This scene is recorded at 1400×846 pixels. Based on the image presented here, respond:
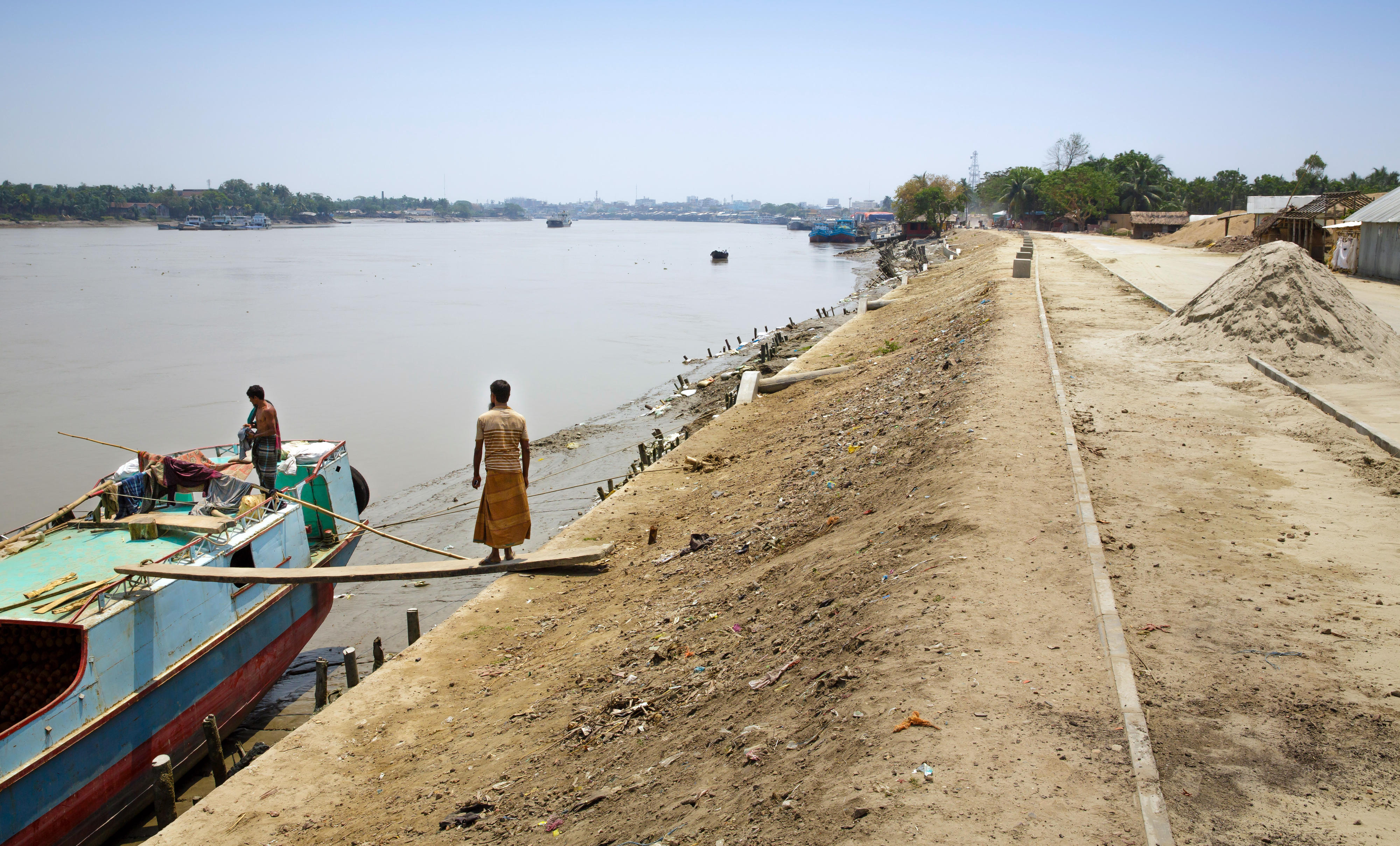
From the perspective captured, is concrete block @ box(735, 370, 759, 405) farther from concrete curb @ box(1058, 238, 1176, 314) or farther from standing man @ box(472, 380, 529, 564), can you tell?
standing man @ box(472, 380, 529, 564)

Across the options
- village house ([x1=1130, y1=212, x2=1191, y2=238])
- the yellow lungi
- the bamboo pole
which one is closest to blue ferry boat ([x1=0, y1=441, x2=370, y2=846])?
the bamboo pole

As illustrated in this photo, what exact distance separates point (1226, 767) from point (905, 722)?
1.49 meters

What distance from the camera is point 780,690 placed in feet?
17.6

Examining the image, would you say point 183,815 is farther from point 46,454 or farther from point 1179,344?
point 46,454

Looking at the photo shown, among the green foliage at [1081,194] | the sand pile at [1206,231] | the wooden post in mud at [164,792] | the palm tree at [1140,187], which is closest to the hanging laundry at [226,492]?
the wooden post in mud at [164,792]

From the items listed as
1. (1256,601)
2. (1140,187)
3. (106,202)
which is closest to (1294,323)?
(1256,601)

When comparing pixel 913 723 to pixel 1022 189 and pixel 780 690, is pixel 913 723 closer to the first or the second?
pixel 780 690

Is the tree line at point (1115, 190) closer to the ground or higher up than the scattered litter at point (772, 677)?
higher up

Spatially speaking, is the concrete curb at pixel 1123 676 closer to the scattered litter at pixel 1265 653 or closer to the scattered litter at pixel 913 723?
the scattered litter at pixel 1265 653

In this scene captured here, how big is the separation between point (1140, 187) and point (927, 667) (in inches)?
3162

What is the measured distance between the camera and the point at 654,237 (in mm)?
180375

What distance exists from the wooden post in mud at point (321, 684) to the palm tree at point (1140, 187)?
7890 centimetres

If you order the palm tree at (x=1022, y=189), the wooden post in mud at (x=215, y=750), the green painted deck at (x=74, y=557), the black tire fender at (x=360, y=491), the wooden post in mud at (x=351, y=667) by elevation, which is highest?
the palm tree at (x=1022, y=189)

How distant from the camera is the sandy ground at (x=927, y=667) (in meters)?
3.97
